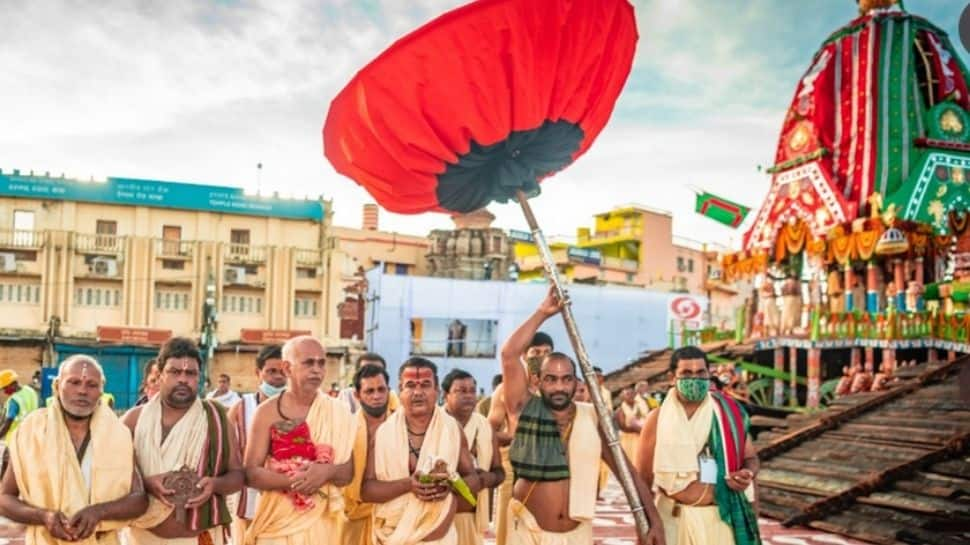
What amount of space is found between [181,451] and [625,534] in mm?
5822

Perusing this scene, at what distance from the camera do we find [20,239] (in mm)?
38594

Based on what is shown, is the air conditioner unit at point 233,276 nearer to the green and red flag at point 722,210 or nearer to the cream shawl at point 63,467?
the green and red flag at point 722,210

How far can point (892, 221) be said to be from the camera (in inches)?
827

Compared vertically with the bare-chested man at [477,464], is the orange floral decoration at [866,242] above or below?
above

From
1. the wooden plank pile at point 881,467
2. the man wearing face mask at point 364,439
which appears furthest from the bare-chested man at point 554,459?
the wooden plank pile at point 881,467

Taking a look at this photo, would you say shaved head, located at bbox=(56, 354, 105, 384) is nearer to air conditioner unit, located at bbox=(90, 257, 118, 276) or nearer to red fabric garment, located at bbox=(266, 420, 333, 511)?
red fabric garment, located at bbox=(266, 420, 333, 511)

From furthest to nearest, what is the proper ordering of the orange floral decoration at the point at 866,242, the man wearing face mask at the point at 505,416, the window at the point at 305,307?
the window at the point at 305,307
the orange floral decoration at the point at 866,242
the man wearing face mask at the point at 505,416

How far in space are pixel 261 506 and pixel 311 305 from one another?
37691mm

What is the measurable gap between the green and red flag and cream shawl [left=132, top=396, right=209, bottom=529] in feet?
72.3

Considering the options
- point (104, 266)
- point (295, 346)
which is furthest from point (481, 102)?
point (104, 266)

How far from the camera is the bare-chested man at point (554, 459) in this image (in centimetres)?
550

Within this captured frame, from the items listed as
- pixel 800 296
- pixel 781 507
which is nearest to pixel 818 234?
pixel 800 296

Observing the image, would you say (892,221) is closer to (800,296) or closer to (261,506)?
(800,296)

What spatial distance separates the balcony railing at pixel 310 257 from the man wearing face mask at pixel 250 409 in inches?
1402
